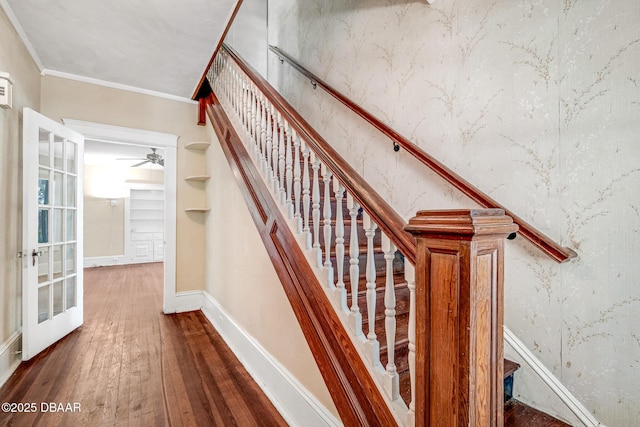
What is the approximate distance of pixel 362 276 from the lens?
5.61 feet

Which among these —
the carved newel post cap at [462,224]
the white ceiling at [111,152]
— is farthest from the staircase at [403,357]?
the white ceiling at [111,152]

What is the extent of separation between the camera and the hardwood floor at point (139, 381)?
165 centimetres

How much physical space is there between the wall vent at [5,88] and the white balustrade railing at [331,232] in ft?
4.74

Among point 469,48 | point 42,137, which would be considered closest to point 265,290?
point 469,48

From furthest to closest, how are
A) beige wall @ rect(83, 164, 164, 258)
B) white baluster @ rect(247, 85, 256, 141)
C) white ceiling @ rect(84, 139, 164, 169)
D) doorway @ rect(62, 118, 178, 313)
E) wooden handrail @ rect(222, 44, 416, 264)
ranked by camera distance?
1. beige wall @ rect(83, 164, 164, 258)
2. white ceiling @ rect(84, 139, 164, 169)
3. doorway @ rect(62, 118, 178, 313)
4. white baluster @ rect(247, 85, 256, 141)
5. wooden handrail @ rect(222, 44, 416, 264)

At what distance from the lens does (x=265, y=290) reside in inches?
74.8

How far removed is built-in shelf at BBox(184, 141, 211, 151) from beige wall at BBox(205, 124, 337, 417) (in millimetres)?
75

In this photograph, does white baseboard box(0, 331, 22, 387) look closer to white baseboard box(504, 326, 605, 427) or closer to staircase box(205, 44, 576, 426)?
staircase box(205, 44, 576, 426)

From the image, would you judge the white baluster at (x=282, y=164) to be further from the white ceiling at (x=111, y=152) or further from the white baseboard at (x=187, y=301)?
the white ceiling at (x=111, y=152)

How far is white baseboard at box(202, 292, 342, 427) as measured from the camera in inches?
56.7

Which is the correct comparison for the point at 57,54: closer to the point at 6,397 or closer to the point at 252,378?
the point at 6,397

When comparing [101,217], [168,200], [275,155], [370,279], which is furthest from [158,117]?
[101,217]

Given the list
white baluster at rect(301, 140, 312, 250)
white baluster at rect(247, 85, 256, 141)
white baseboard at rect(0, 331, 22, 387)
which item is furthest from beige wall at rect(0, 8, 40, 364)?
white baluster at rect(301, 140, 312, 250)

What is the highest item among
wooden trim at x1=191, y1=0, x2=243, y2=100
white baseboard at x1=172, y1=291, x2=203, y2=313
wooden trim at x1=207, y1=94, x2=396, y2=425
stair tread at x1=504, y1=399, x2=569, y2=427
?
wooden trim at x1=191, y1=0, x2=243, y2=100
